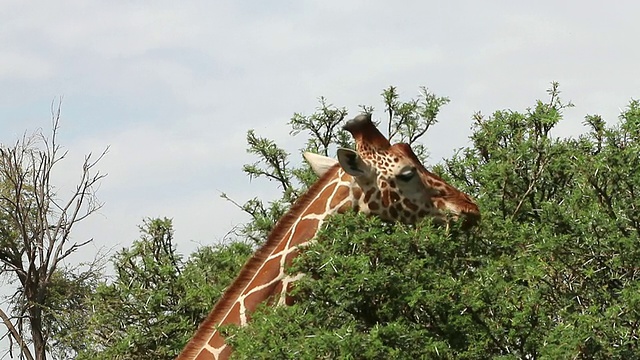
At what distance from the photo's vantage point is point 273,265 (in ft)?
29.4

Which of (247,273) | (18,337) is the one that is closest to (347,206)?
(247,273)

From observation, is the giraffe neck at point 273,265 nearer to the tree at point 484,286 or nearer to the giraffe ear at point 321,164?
the giraffe ear at point 321,164

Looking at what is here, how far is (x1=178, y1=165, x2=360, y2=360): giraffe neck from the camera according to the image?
8820 millimetres

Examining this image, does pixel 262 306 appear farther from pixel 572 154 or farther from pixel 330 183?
pixel 572 154

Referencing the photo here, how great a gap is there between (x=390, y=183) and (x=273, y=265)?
3.85 ft

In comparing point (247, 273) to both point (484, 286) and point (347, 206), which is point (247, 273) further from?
point (484, 286)

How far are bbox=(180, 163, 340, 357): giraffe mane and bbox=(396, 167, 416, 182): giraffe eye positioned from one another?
0.63 m

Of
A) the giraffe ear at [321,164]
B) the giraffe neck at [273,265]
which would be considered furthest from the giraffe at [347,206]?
the giraffe ear at [321,164]

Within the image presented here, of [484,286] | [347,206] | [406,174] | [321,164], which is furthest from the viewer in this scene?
[321,164]

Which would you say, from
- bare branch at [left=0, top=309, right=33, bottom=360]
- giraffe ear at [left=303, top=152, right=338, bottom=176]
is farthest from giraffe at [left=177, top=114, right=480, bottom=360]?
bare branch at [left=0, top=309, right=33, bottom=360]

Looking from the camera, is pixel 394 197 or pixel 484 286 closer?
pixel 484 286

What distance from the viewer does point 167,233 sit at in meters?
12.1

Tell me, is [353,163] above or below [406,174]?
above

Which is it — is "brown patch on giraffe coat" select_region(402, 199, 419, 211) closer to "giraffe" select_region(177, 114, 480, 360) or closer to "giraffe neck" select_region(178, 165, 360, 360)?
"giraffe" select_region(177, 114, 480, 360)
